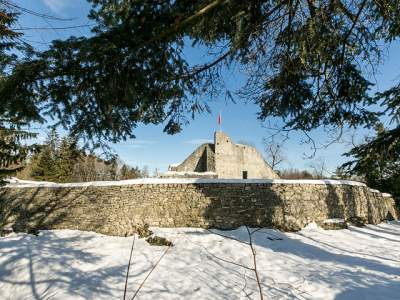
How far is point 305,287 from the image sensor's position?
614 cm

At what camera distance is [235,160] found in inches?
874

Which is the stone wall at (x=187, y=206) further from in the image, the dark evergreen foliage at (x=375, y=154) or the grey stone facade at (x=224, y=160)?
the grey stone facade at (x=224, y=160)

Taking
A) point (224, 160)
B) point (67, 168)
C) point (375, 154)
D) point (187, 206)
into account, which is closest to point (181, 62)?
point (375, 154)

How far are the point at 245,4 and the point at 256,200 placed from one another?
8.95 m

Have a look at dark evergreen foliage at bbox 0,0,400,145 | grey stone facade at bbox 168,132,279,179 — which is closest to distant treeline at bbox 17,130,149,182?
dark evergreen foliage at bbox 0,0,400,145

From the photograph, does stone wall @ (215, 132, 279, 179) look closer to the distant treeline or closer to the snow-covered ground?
the distant treeline

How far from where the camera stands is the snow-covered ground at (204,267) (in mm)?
6082

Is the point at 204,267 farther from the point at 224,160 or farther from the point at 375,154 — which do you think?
the point at 224,160

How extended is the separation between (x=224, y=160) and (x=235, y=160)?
42.2 inches

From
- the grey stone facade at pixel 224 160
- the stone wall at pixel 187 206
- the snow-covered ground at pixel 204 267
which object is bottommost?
the snow-covered ground at pixel 204 267

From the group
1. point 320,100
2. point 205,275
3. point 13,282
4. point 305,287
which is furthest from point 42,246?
A: point 320,100

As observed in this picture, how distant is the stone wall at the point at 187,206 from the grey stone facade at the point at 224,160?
8.05 m

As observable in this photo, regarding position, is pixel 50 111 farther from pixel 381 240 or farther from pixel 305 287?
pixel 381 240

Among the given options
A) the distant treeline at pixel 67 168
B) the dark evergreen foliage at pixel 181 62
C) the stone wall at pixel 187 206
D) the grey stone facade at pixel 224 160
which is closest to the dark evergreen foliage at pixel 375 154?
the dark evergreen foliage at pixel 181 62
